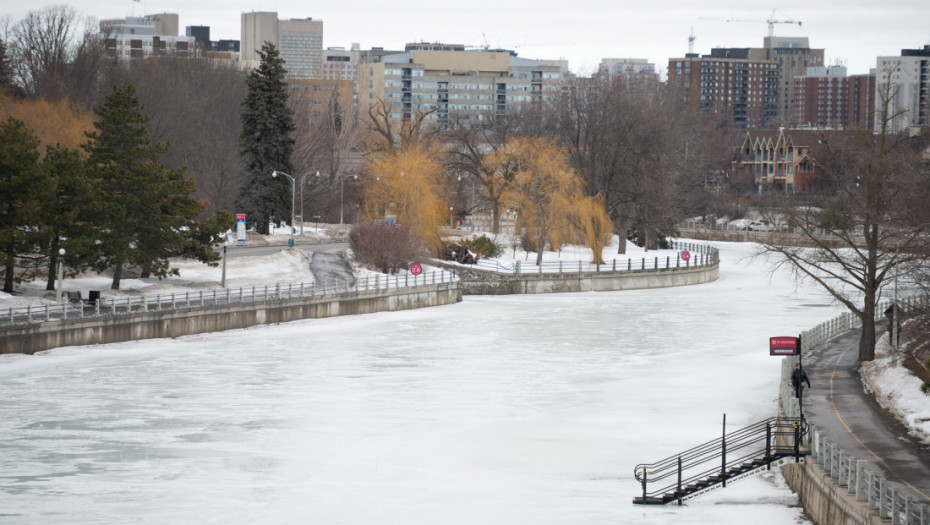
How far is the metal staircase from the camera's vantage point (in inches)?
1046

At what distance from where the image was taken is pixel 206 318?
176 ft

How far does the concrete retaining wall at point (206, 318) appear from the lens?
45.2 metres

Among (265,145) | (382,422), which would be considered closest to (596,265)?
(265,145)

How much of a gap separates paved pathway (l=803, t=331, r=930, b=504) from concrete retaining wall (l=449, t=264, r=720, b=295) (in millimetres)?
36470

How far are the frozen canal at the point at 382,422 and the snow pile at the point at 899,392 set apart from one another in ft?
10.7

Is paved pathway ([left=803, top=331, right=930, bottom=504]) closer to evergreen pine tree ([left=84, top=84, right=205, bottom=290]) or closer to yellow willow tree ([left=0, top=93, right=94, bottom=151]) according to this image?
evergreen pine tree ([left=84, top=84, right=205, bottom=290])

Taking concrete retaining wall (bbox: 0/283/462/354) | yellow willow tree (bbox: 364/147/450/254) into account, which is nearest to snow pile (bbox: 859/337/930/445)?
concrete retaining wall (bbox: 0/283/462/354)

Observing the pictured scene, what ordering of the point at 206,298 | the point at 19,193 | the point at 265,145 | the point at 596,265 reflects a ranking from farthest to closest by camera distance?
the point at 265,145, the point at 596,265, the point at 206,298, the point at 19,193

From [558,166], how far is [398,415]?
5012cm

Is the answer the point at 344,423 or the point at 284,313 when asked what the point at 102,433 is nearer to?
the point at 344,423

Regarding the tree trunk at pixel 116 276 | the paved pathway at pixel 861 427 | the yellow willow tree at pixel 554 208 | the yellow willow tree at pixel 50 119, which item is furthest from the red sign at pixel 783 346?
the yellow willow tree at pixel 50 119

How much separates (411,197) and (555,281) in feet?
34.9

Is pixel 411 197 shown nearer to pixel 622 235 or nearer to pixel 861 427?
pixel 622 235

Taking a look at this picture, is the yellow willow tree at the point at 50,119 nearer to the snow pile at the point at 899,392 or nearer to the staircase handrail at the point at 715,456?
the snow pile at the point at 899,392
